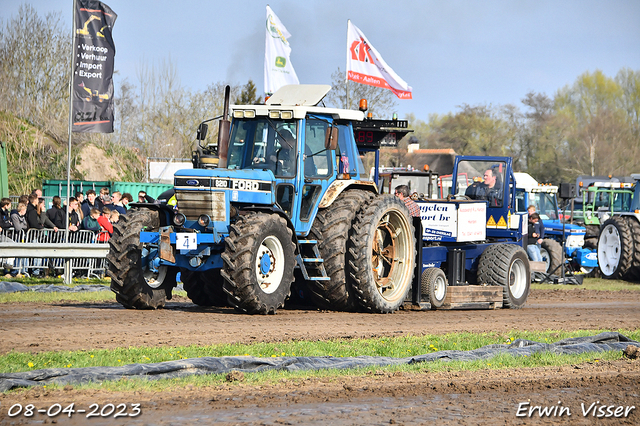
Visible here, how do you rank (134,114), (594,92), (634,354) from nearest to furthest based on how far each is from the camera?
(634,354), (134,114), (594,92)

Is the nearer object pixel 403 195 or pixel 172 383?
pixel 172 383

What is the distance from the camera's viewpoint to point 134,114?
1751 inches

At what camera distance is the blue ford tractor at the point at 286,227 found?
981cm

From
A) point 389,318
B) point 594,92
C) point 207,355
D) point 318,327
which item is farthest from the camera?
point 594,92

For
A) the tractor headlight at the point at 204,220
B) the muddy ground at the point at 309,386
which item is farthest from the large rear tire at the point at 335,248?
the tractor headlight at the point at 204,220

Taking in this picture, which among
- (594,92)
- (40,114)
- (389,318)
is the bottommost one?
(389,318)

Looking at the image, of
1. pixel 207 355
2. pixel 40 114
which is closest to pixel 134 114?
pixel 40 114

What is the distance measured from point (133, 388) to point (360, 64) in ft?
54.3

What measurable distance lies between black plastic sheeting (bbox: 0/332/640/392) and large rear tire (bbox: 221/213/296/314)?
9.42 ft

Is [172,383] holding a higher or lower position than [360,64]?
lower

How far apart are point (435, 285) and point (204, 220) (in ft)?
15.3

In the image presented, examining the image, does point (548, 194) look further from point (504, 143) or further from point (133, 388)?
point (504, 143)

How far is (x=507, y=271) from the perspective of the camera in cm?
1376

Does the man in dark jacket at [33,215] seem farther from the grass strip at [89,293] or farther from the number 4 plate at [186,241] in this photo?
the number 4 plate at [186,241]
